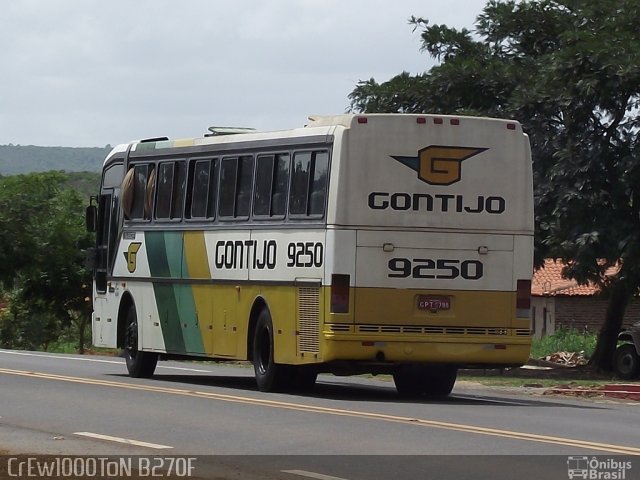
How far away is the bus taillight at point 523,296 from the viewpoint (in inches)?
769

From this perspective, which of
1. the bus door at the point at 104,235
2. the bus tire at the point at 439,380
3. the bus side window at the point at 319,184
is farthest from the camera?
the bus door at the point at 104,235

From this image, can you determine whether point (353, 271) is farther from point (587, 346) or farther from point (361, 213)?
point (587, 346)

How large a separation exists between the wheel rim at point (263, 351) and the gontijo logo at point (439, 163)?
2.88 metres

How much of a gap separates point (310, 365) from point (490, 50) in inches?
658

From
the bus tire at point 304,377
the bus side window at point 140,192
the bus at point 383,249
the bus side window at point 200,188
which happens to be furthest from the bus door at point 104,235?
the bus tire at point 304,377

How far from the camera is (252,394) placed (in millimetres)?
19719

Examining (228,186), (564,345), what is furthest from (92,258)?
(564,345)

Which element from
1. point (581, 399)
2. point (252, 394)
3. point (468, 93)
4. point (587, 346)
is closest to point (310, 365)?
point (252, 394)

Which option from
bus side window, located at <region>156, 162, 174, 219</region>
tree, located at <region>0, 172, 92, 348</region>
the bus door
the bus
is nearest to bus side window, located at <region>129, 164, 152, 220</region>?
bus side window, located at <region>156, 162, 174, 219</region>

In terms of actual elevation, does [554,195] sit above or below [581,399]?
above

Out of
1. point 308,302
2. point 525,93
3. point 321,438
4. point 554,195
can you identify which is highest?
point 525,93

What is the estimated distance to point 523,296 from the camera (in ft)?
64.1

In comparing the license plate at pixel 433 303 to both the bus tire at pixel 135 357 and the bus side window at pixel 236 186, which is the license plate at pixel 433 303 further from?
the bus tire at pixel 135 357

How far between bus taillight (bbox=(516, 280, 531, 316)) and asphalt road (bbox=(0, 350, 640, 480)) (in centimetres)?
120
